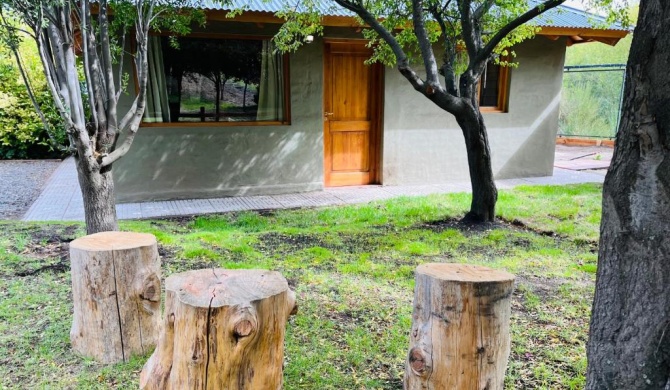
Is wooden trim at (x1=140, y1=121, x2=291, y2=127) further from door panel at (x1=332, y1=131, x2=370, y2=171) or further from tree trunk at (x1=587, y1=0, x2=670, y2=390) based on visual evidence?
tree trunk at (x1=587, y1=0, x2=670, y2=390)

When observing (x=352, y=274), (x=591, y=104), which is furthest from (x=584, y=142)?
(x=352, y=274)

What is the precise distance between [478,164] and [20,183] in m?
8.41

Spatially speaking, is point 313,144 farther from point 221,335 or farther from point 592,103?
point 592,103

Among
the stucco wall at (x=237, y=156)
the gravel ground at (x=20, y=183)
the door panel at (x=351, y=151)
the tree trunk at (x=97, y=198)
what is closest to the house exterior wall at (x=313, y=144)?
the stucco wall at (x=237, y=156)

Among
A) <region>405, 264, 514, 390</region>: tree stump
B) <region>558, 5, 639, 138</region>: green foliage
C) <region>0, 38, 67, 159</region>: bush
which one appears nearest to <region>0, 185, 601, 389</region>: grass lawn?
<region>405, 264, 514, 390</region>: tree stump

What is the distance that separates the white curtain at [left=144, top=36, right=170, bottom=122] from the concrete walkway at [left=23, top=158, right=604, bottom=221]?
50.3 inches

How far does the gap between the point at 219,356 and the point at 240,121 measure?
590 centimetres

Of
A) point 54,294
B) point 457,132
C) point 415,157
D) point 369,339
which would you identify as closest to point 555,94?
point 457,132

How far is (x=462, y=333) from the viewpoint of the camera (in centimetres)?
229

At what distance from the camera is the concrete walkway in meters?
6.61

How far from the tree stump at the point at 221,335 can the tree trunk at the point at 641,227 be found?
4.55 ft

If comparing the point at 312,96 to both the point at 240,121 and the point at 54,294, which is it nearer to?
the point at 240,121

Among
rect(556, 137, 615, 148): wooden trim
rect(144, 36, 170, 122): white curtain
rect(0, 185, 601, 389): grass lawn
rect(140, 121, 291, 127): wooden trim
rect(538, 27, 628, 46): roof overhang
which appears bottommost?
rect(0, 185, 601, 389): grass lawn

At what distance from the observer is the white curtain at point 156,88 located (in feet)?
22.9
